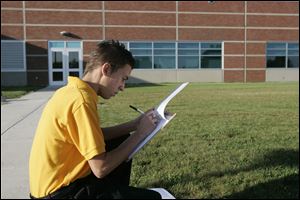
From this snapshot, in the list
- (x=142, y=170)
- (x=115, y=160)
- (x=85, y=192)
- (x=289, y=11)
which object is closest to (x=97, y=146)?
(x=115, y=160)

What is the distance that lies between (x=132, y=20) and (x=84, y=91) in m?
34.3

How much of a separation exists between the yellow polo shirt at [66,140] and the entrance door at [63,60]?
3299cm

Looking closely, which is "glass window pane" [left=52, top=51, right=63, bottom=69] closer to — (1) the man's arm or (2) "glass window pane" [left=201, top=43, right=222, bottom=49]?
(2) "glass window pane" [left=201, top=43, right=222, bottom=49]

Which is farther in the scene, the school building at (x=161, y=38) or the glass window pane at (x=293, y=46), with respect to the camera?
the glass window pane at (x=293, y=46)

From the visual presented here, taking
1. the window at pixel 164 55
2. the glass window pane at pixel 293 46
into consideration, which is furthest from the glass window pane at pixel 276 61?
the window at pixel 164 55

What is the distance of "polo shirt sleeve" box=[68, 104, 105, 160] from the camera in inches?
96.3

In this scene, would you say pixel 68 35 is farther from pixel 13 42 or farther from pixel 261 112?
pixel 261 112

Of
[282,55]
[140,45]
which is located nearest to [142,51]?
[140,45]

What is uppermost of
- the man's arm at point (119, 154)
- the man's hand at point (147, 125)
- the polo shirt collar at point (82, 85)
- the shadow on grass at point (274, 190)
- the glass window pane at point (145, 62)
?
the glass window pane at point (145, 62)

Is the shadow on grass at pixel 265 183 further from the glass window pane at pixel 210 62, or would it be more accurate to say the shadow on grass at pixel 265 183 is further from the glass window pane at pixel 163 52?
the glass window pane at pixel 210 62

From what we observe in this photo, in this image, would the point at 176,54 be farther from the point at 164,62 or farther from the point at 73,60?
the point at 73,60

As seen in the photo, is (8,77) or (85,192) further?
(8,77)

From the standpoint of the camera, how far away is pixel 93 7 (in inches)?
1411

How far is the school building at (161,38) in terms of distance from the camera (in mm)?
34781
